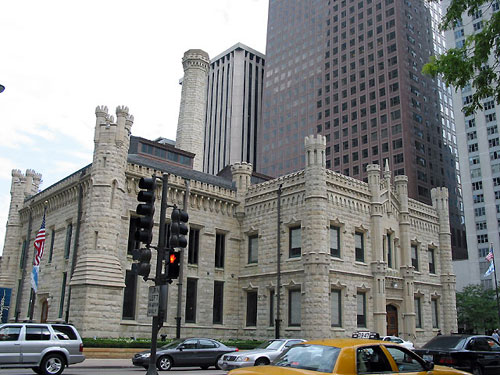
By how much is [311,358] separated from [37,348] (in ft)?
40.0

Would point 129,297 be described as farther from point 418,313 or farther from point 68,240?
point 418,313

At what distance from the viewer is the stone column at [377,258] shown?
116ft

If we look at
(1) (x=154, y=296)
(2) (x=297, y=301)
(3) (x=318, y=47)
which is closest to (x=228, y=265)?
(2) (x=297, y=301)

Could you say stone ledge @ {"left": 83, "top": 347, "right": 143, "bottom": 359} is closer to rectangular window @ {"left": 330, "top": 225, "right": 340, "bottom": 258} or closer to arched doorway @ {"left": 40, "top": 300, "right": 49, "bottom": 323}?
arched doorway @ {"left": 40, "top": 300, "right": 49, "bottom": 323}

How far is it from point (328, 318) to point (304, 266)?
3699mm

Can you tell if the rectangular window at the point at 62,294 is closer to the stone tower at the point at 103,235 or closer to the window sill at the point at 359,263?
the stone tower at the point at 103,235

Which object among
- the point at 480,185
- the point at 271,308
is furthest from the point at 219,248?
the point at 480,185

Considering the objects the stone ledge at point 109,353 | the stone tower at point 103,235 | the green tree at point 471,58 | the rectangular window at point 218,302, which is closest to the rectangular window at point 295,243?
the rectangular window at point 218,302

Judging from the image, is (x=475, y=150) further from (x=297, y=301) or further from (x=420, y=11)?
(x=297, y=301)

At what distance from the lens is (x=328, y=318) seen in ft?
108

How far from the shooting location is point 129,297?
32594mm

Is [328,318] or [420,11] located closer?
[328,318]

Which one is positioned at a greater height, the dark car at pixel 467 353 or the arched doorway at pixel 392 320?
the arched doorway at pixel 392 320

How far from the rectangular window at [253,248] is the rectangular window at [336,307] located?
22.0 feet
